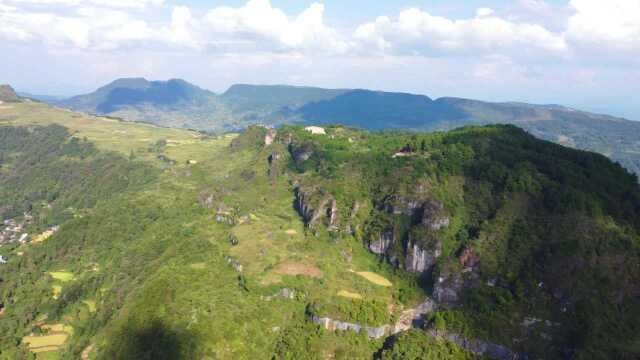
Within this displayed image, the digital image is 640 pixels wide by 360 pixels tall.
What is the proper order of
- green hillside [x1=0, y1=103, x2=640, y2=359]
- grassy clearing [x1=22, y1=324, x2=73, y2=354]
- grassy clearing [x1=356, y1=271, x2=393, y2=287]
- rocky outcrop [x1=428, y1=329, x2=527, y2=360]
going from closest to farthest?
rocky outcrop [x1=428, y1=329, x2=527, y2=360]
green hillside [x1=0, y1=103, x2=640, y2=359]
grassy clearing [x1=22, y1=324, x2=73, y2=354]
grassy clearing [x1=356, y1=271, x2=393, y2=287]

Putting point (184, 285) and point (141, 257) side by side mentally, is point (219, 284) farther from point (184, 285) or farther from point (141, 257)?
point (141, 257)

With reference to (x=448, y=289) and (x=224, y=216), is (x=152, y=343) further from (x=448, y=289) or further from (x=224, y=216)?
(x=224, y=216)

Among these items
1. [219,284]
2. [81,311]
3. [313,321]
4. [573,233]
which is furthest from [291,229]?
[573,233]

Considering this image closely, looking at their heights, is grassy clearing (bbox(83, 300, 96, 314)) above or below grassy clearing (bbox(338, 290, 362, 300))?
below

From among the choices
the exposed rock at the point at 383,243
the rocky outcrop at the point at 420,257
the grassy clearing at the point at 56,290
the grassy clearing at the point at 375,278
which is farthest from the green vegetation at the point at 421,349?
the grassy clearing at the point at 56,290

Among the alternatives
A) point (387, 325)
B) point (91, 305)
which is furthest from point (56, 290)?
point (387, 325)

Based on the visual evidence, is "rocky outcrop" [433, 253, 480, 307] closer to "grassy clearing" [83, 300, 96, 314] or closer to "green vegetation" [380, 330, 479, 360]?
"green vegetation" [380, 330, 479, 360]

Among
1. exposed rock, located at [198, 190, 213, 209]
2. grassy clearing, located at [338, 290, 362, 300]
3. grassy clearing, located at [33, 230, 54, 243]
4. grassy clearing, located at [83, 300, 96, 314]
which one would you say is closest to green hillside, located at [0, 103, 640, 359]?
grassy clearing, located at [83, 300, 96, 314]
